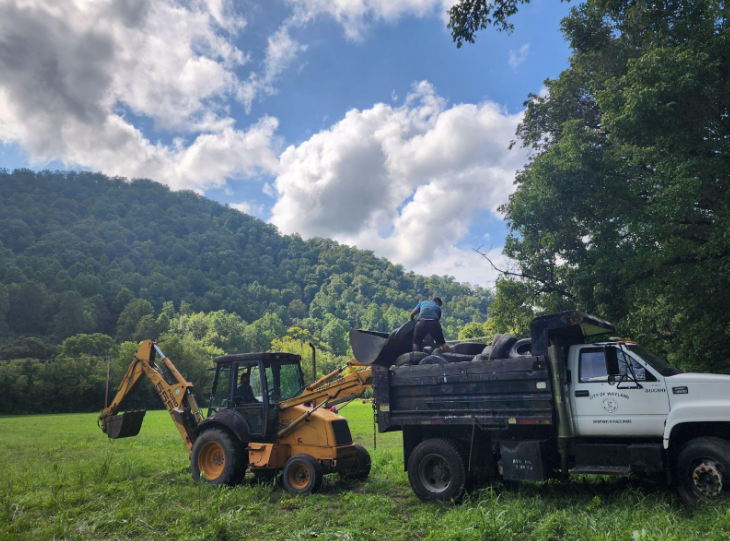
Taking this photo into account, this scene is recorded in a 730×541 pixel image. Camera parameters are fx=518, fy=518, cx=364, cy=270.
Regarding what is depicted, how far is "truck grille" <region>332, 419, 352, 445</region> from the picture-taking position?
10.5m

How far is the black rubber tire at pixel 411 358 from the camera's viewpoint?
9773mm

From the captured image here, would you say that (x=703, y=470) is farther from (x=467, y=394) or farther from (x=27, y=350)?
(x=27, y=350)

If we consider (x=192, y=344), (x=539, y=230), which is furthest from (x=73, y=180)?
(x=539, y=230)

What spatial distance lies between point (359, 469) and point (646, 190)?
41.8ft

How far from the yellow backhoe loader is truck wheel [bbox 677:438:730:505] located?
5.41 metres

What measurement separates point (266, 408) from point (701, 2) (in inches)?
562

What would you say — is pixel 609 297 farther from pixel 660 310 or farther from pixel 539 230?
pixel 539 230

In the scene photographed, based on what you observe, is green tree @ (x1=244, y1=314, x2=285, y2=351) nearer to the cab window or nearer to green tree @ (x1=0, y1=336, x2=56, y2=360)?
green tree @ (x1=0, y1=336, x2=56, y2=360)

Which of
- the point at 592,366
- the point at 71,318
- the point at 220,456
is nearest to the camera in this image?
the point at 592,366

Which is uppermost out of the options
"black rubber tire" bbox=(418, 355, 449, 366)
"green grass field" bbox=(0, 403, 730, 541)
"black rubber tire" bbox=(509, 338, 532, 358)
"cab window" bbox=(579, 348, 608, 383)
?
"black rubber tire" bbox=(509, 338, 532, 358)

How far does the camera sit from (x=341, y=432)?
10633 millimetres

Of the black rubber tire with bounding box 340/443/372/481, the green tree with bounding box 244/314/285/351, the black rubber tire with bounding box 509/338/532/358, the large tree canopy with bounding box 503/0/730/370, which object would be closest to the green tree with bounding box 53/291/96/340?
the green tree with bounding box 244/314/285/351

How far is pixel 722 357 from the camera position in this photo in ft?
44.9

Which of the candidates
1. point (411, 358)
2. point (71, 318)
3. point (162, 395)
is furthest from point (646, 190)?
point (71, 318)
